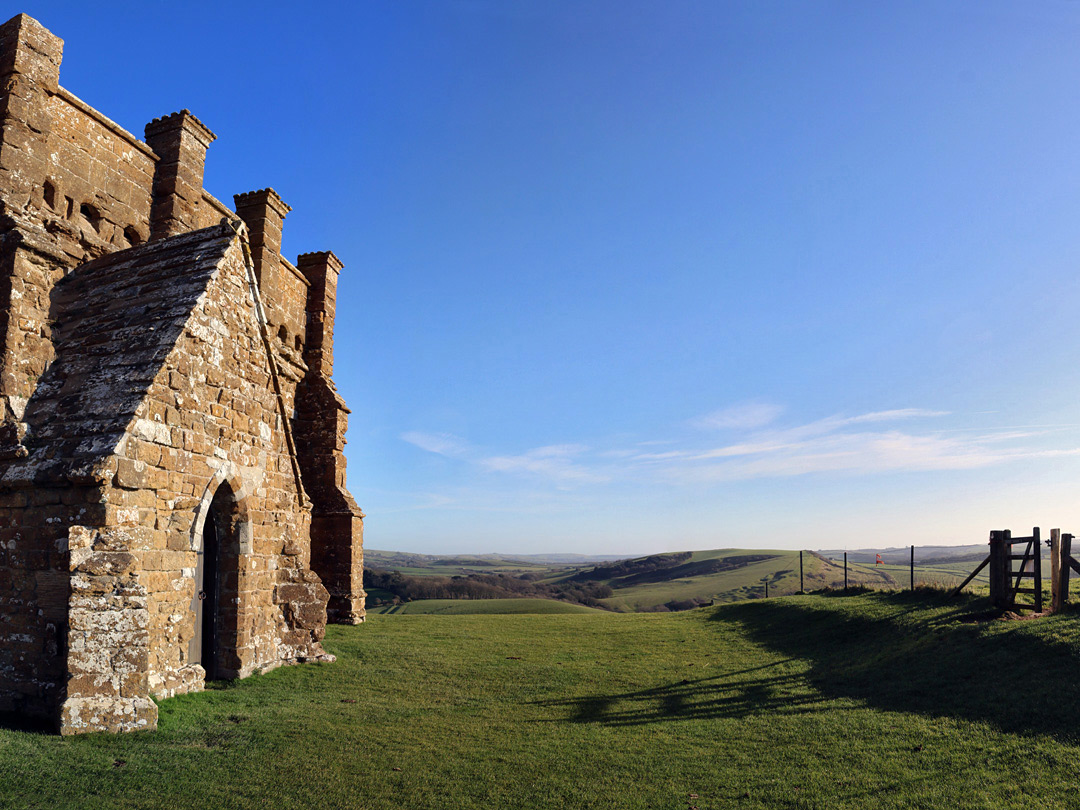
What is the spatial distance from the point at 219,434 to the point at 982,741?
10.6 metres

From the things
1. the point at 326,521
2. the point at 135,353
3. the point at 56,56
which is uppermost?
the point at 56,56

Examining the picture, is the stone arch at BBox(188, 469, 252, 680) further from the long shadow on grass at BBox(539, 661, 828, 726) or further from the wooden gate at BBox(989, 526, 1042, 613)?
the wooden gate at BBox(989, 526, 1042, 613)

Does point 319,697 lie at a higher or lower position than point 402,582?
higher

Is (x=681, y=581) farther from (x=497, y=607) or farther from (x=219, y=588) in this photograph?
(x=219, y=588)

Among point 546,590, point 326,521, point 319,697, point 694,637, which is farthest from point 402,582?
point 319,697

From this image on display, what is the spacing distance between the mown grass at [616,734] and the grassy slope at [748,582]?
5326 cm

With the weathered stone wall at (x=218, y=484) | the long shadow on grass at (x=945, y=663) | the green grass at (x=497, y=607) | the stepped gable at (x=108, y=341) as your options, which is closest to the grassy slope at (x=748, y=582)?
the green grass at (x=497, y=607)

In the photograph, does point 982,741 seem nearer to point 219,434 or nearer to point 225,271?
point 219,434

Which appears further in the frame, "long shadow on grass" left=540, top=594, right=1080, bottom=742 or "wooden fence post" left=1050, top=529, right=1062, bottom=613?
"wooden fence post" left=1050, top=529, right=1062, bottom=613

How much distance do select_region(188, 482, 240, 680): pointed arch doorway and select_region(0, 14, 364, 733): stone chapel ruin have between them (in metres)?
0.03

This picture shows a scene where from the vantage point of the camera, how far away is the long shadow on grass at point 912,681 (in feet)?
27.6

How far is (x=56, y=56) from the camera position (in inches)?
420

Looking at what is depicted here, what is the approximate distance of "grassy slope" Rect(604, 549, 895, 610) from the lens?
6644 centimetres

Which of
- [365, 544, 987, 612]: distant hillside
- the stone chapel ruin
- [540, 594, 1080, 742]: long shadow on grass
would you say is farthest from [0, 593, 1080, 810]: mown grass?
[365, 544, 987, 612]: distant hillside
